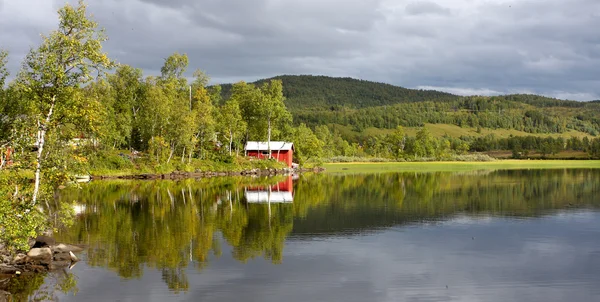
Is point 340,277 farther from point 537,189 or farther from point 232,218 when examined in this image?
point 537,189

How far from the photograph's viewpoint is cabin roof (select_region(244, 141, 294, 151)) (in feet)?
330

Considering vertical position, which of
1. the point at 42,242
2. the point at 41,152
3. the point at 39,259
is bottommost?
the point at 39,259

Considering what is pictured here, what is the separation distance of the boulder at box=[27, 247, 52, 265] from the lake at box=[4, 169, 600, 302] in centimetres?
135

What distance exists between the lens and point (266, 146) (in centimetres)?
10200

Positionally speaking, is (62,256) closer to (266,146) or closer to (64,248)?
(64,248)

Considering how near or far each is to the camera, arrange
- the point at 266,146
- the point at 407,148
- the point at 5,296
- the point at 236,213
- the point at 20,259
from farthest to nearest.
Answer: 1. the point at 407,148
2. the point at 266,146
3. the point at 236,213
4. the point at 20,259
5. the point at 5,296

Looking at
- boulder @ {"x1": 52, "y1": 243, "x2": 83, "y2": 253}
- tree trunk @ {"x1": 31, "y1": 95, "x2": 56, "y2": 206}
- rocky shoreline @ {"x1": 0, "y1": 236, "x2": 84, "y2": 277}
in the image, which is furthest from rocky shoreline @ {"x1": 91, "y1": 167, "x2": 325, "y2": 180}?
tree trunk @ {"x1": 31, "y1": 95, "x2": 56, "y2": 206}

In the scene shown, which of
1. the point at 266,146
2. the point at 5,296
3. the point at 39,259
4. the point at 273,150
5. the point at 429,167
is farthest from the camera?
the point at 429,167

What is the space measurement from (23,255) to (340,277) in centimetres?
1222

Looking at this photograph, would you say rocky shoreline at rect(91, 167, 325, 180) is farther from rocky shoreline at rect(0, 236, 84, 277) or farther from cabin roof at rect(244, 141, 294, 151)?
rocky shoreline at rect(0, 236, 84, 277)

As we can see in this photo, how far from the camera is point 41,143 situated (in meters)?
21.8

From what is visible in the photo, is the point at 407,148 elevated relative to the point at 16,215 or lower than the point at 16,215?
elevated

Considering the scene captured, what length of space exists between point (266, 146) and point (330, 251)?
3039 inches

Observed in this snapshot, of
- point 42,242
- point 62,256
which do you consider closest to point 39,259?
point 62,256
